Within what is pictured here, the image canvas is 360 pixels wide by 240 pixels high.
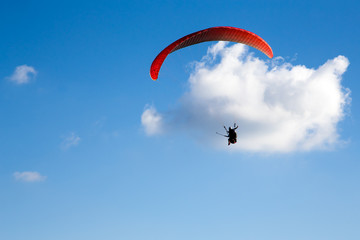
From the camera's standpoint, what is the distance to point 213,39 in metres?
34.0

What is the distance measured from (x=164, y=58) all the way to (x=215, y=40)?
4461 millimetres

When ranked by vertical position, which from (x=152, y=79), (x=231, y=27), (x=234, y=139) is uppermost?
(x=231, y=27)

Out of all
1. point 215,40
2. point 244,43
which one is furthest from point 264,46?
point 215,40

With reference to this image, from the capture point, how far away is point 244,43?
1358 inches

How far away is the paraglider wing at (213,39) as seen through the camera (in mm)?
31719

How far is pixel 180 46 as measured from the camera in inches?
1287

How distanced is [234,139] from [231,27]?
9.02 meters

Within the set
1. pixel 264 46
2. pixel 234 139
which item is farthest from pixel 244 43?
pixel 234 139

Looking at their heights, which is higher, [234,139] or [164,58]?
[164,58]

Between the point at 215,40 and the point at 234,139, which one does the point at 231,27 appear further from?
the point at 234,139

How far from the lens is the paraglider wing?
31.7 metres

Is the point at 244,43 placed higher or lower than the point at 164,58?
higher

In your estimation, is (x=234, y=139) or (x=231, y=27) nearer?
(x=231, y=27)

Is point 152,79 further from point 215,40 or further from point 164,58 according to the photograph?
point 215,40
